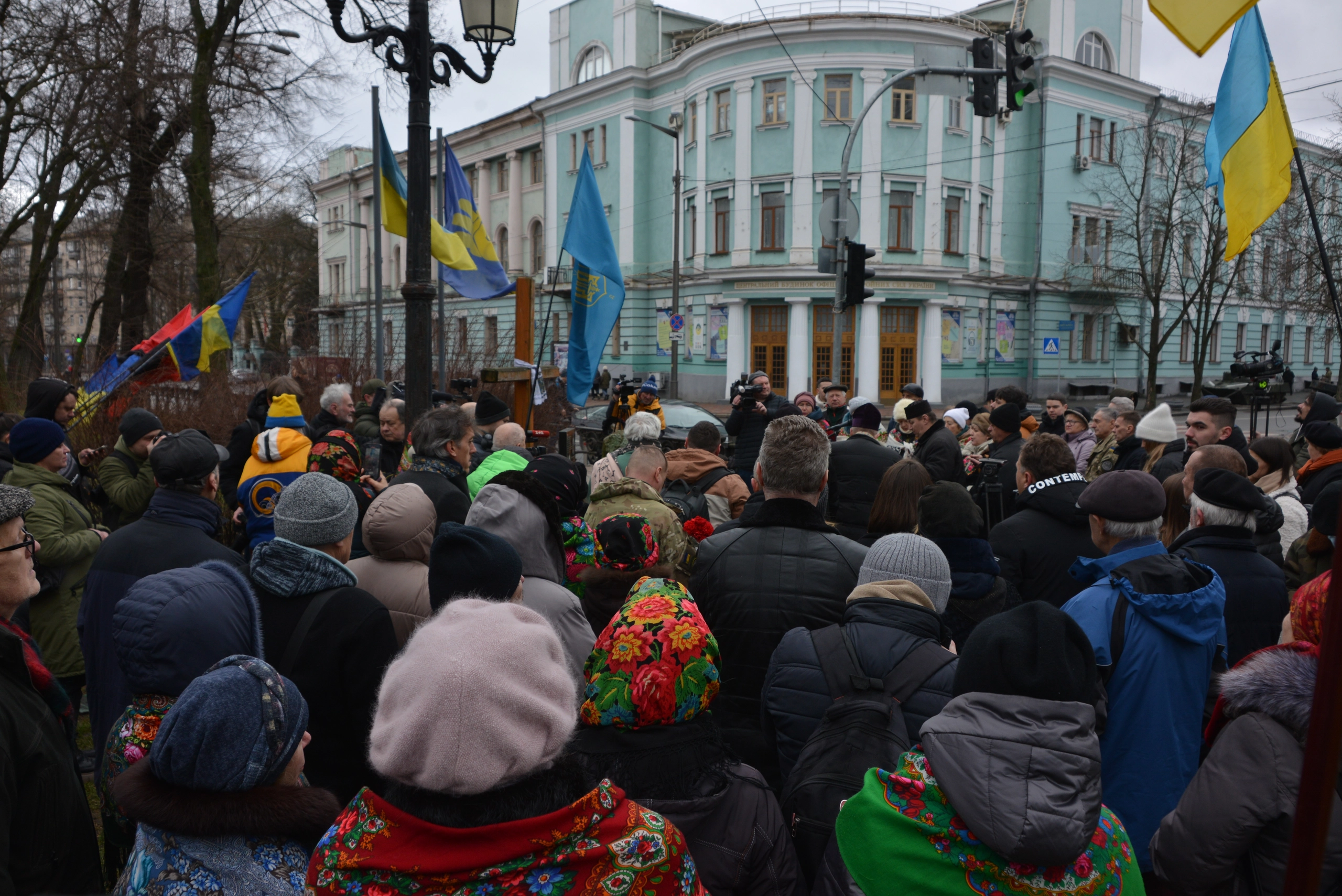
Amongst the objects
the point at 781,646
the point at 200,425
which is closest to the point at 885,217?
the point at 200,425

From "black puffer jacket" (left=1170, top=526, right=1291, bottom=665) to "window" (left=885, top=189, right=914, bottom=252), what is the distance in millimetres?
30332

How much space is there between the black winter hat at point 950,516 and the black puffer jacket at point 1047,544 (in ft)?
2.18

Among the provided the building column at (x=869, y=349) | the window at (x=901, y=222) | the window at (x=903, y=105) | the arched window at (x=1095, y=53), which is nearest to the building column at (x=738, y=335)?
the building column at (x=869, y=349)

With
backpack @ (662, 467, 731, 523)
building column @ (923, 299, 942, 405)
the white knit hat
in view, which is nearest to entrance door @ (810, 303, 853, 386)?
building column @ (923, 299, 942, 405)

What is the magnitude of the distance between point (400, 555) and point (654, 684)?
167 cm

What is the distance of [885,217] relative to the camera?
32.2 meters

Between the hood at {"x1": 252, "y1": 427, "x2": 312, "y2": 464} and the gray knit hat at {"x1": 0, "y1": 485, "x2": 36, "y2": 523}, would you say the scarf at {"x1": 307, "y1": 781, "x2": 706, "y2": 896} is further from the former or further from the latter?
the hood at {"x1": 252, "y1": 427, "x2": 312, "y2": 464}

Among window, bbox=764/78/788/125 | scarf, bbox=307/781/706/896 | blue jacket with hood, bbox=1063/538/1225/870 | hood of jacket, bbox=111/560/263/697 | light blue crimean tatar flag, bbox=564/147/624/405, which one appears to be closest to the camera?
scarf, bbox=307/781/706/896

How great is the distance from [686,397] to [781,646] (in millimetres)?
33528

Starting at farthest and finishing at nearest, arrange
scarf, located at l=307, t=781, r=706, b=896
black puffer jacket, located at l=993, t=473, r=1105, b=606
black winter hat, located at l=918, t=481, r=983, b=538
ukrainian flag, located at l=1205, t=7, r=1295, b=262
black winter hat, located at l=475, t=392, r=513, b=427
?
black winter hat, located at l=475, t=392, r=513, b=427 → ukrainian flag, located at l=1205, t=7, r=1295, b=262 → black puffer jacket, located at l=993, t=473, r=1105, b=606 → black winter hat, located at l=918, t=481, r=983, b=538 → scarf, located at l=307, t=781, r=706, b=896

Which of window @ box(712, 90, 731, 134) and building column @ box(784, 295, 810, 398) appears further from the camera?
window @ box(712, 90, 731, 134)

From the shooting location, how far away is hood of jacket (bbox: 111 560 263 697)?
2.36 m

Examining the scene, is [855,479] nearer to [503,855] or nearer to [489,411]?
[489,411]

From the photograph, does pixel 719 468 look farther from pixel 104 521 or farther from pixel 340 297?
pixel 340 297
